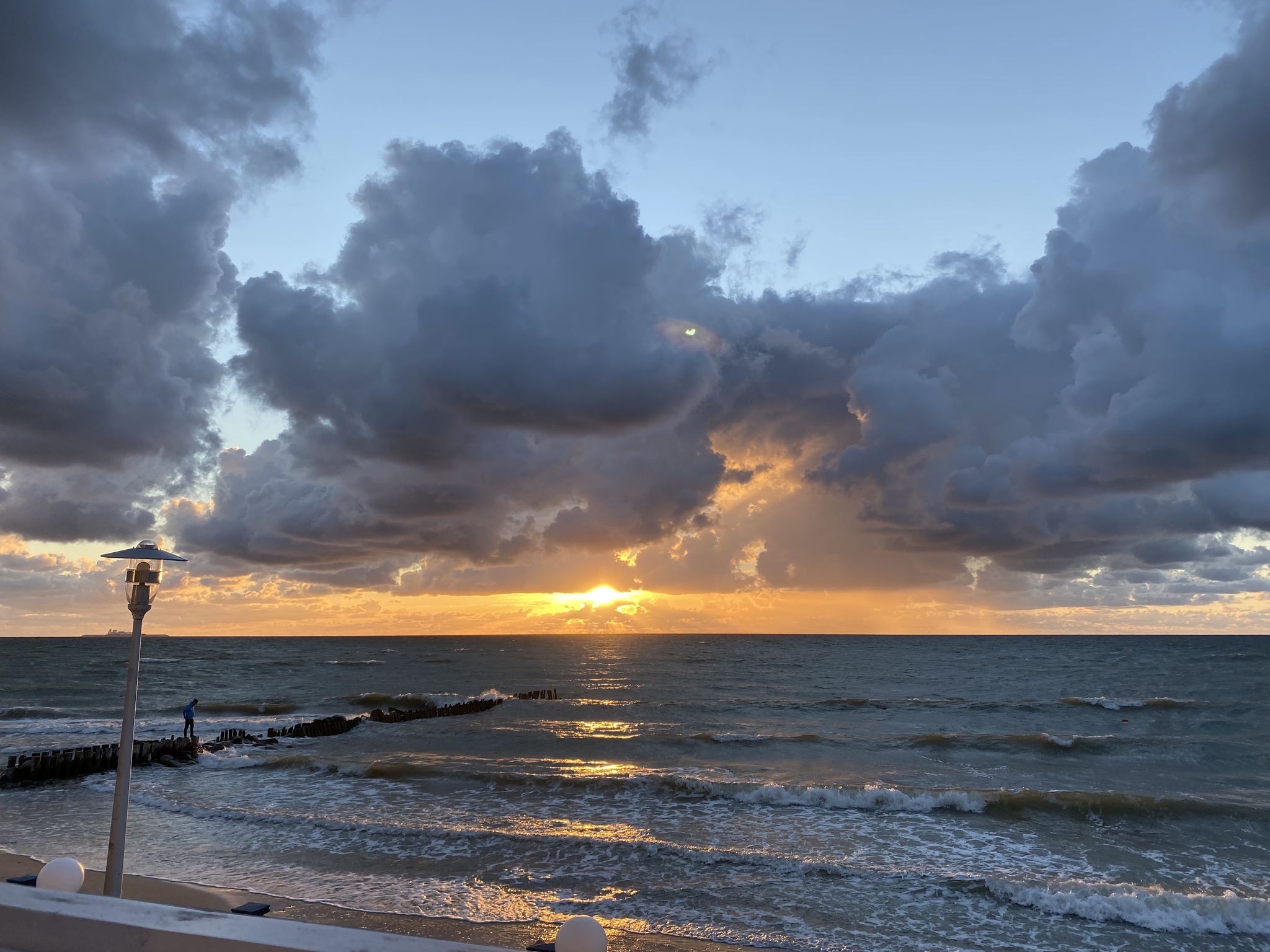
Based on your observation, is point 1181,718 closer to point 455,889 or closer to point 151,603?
point 455,889

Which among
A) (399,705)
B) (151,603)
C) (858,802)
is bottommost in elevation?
(399,705)

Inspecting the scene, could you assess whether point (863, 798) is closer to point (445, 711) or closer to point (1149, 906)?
point (1149, 906)

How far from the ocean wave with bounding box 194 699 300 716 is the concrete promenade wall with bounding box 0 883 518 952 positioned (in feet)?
181

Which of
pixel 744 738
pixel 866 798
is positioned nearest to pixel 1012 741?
pixel 744 738

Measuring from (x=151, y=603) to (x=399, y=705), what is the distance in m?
56.6

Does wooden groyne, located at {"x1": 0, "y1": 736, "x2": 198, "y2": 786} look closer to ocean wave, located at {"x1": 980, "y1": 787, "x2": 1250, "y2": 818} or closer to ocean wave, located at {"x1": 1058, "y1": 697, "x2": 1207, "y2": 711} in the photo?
ocean wave, located at {"x1": 980, "y1": 787, "x2": 1250, "y2": 818}

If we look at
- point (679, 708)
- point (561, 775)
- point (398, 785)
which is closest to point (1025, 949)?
point (561, 775)

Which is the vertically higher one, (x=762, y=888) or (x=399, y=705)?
(x=762, y=888)

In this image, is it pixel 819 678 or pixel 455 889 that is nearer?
pixel 455 889

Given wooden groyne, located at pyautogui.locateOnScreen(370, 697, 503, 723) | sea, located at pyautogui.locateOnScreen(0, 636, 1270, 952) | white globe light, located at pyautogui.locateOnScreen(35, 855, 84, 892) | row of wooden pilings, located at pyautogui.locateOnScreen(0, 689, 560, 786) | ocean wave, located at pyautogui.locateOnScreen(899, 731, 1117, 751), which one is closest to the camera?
white globe light, located at pyautogui.locateOnScreen(35, 855, 84, 892)

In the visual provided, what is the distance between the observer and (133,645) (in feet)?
26.5

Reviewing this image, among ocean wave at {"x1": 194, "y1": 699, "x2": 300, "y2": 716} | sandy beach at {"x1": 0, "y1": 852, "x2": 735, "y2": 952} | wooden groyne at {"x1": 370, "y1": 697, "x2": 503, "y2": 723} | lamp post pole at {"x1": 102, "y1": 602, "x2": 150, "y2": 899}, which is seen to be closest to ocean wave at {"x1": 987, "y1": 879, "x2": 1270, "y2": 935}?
sandy beach at {"x1": 0, "y1": 852, "x2": 735, "y2": 952}

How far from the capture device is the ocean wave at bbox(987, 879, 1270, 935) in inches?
544

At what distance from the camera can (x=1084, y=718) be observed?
4834 centimetres
